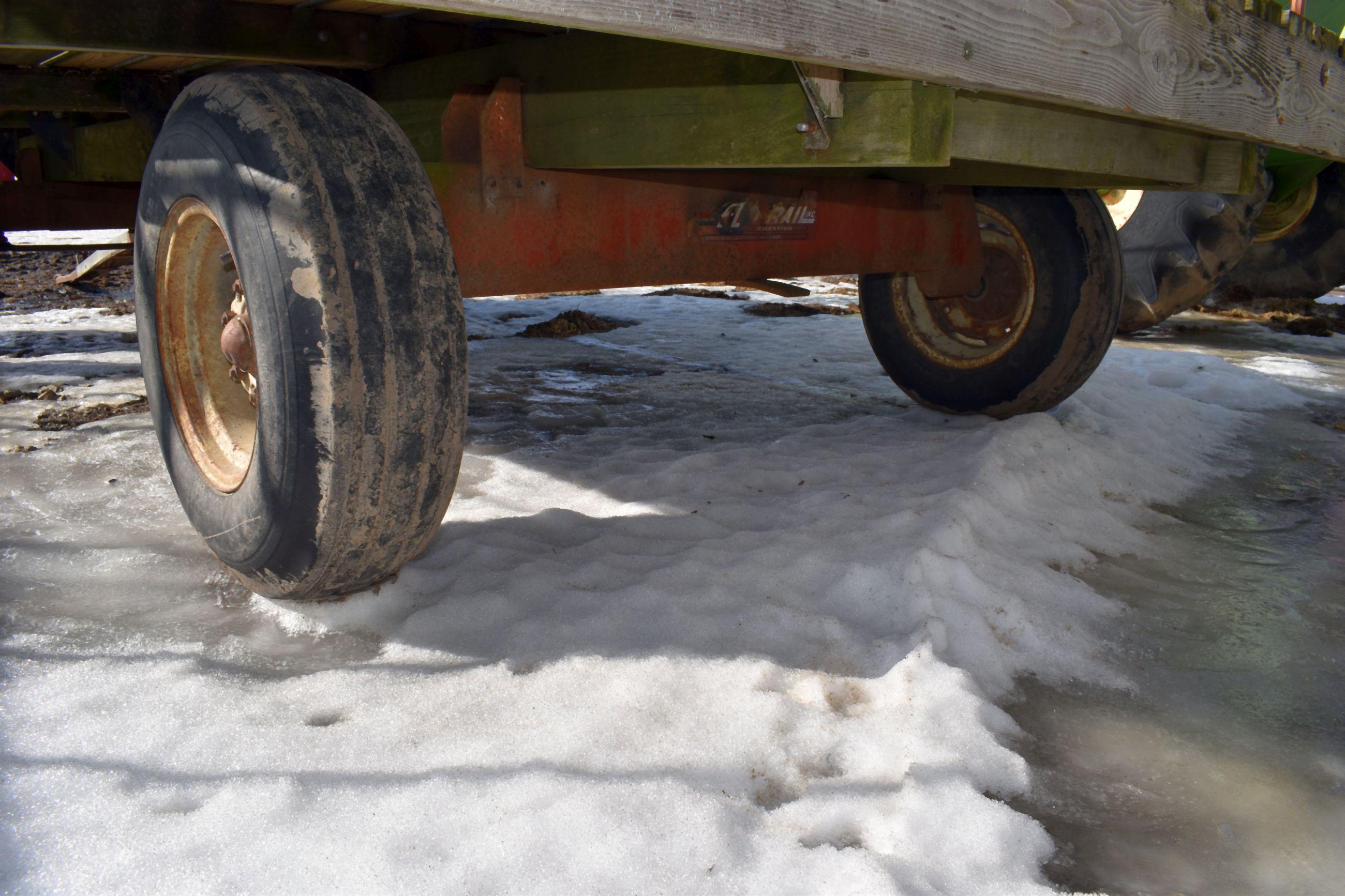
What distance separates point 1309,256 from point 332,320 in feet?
23.3

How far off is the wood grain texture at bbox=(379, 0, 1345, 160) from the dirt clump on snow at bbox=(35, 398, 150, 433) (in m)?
2.67

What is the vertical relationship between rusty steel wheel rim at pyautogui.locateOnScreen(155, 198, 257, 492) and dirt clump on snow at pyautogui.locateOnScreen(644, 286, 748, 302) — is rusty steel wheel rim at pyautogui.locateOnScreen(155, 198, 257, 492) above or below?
above

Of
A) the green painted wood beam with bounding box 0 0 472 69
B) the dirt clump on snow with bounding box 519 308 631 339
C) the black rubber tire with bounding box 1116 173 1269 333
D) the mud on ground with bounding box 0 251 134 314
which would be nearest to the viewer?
the green painted wood beam with bounding box 0 0 472 69

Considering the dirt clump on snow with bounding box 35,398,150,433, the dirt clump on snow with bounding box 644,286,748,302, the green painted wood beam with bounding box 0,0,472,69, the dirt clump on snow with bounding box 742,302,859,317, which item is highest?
the green painted wood beam with bounding box 0,0,472,69

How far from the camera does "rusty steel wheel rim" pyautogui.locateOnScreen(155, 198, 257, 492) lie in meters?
1.95

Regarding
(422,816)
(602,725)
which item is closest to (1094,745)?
(602,725)

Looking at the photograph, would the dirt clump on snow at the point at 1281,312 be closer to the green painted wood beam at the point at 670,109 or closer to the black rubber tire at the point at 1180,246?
the black rubber tire at the point at 1180,246

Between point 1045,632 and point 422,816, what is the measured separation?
1.31 m

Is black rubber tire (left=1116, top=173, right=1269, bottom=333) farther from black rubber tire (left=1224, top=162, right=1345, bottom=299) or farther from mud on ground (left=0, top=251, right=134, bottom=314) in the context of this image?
mud on ground (left=0, top=251, right=134, bottom=314)

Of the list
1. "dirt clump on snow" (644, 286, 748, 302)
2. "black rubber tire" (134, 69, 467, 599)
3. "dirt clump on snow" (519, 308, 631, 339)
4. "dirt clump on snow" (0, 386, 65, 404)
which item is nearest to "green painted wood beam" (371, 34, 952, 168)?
"black rubber tire" (134, 69, 467, 599)

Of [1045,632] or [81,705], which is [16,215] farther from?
[1045,632]

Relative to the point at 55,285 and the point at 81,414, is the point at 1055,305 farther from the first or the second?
the point at 55,285

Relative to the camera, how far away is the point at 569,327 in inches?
216

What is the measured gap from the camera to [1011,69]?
1593 mm
